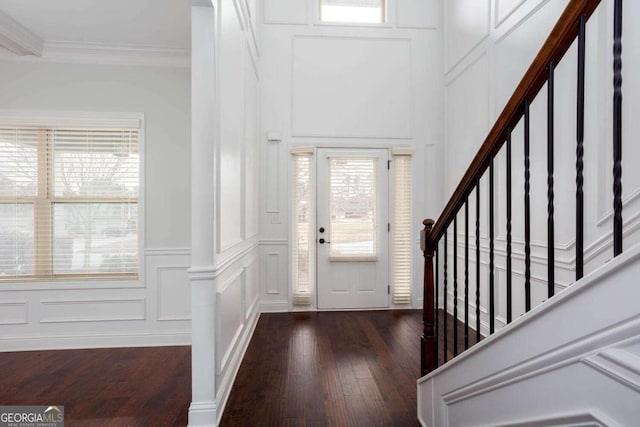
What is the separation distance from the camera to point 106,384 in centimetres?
250

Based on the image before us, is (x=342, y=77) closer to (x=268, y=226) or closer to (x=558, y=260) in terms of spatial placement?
(x=268, y=226)

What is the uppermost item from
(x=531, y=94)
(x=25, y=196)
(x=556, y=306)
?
(x=531, y=94)

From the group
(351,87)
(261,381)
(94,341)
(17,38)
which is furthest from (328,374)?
(17,38)

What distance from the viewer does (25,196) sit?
3.16 m

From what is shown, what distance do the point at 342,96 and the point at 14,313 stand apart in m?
4.02

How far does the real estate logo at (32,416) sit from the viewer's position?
76.9 inches

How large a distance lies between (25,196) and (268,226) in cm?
235

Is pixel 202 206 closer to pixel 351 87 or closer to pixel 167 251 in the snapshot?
pixel 167 251

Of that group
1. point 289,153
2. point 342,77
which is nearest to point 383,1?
point 342,77

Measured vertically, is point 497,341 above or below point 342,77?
below

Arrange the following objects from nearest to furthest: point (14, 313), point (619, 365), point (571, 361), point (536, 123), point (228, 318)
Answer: point (619, 365), point (571, 361), point (228, 318), point (536, 123), point (14, 313)

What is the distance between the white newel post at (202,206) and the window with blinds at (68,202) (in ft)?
5.52

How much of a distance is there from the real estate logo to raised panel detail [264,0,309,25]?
4219 millimetres

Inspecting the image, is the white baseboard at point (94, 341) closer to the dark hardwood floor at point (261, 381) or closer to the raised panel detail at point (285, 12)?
the dark hardwood floor at point (261, 381)
